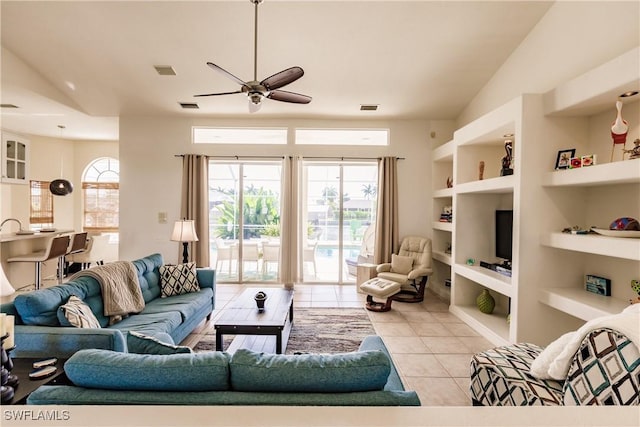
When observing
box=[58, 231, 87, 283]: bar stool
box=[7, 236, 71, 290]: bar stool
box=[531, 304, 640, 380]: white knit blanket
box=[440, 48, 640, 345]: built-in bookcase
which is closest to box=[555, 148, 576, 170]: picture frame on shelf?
box=[440, 48, 640, 345]: built-in bookcase

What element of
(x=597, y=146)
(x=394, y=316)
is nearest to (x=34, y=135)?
(x=394, y=316)

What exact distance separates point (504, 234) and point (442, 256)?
1267mm

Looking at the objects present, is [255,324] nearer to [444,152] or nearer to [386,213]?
[386,213]

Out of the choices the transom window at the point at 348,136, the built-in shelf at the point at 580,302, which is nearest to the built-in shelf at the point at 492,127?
the transom window at the point at 348,136

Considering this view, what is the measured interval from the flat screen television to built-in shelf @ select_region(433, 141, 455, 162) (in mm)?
1221

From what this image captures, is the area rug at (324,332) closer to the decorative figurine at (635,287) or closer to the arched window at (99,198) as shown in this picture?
the decorative figurine at (635,287)

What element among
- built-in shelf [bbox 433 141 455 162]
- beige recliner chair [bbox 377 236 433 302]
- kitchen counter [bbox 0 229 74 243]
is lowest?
beige recliner chair [bbox 377 236 433 302]

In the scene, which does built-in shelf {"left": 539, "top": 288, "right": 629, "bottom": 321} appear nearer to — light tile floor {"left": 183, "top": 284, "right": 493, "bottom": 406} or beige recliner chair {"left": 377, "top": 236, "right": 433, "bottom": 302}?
light tile floor {"left": 183, "top": 284, "right": 493, "bottom": 406}

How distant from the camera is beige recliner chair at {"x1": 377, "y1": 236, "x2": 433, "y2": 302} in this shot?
493 centimetres

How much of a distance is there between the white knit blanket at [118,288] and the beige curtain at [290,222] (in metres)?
2.71

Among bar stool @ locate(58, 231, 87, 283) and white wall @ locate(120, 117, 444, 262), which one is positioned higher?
white wall @ locate(120, 117, 444, 262)

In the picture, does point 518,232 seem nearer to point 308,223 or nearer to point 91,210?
point 308,223

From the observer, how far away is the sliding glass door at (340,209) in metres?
5.92

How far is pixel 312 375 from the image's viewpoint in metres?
1.32
